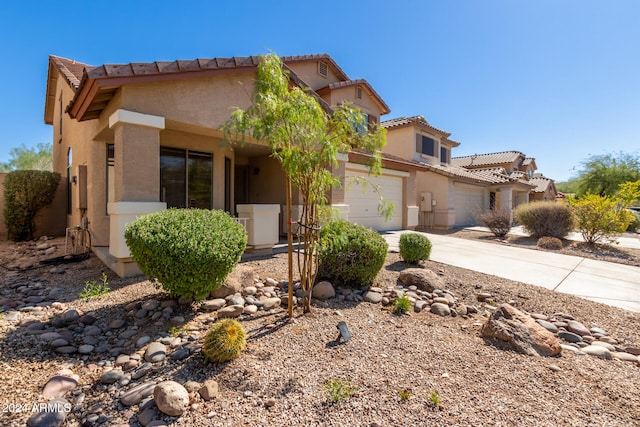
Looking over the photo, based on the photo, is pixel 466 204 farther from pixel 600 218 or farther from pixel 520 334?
pixel 520 334

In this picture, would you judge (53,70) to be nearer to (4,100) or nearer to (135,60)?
(135,60)

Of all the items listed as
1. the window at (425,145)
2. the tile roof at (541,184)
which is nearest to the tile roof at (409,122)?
the window at (425,145)

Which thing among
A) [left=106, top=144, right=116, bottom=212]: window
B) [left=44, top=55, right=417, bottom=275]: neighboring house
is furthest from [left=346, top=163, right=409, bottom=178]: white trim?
[left=106, top=144, right=116, bottom=212]: window

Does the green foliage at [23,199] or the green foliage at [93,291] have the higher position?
the green foliage at [23,199]

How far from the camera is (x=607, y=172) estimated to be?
27.6m

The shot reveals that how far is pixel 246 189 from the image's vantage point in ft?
38.4

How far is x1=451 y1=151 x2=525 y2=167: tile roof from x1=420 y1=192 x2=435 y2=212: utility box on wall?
48.1 feet

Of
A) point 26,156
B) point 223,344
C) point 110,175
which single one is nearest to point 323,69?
point 110,175

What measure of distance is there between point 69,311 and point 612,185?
3828 centimetres

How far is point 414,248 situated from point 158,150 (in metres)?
5.83

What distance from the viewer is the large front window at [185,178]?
7.99m

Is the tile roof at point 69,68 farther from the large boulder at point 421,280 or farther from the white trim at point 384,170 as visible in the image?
the large boulder at point 421,280

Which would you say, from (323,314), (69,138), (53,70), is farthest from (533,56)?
(53,70)

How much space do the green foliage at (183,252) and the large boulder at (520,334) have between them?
141 inches
